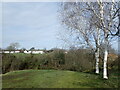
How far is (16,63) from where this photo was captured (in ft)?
56.5

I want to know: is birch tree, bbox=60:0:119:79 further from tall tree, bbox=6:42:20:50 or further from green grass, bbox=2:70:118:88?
tall tree, bbox=6:42:20:50

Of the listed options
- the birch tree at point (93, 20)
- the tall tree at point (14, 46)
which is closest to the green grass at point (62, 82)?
the birch tree at point (93, 20)

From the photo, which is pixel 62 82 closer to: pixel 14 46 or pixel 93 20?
pixel 93 20

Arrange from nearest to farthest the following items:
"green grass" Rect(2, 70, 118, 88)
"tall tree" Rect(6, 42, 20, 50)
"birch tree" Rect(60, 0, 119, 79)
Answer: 1. "green grass" Rect(2, 70, 118, 88)
2. "birch tree" Rect(60, 0, 119, 79)
3. "tall tree" Rect(6, 42, 20, 50)

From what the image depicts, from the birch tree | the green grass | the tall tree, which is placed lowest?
the green grass

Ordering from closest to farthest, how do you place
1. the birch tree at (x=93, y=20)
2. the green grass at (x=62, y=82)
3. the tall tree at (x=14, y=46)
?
the green grass at (x=62, y=82)
the birch tree at (x=93, y=20)
the tall tree at (x=14, y=46)

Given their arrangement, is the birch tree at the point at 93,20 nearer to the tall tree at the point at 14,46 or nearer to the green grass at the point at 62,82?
the green grass at the point at 62,82

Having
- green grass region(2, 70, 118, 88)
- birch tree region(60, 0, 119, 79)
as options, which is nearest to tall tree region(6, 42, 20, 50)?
birch tree region(60, 0, 119, 79)

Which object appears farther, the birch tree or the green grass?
the birch tree

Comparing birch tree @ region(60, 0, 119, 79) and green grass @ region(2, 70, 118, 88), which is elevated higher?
birch tree @ region(60, 0, 119, 79)

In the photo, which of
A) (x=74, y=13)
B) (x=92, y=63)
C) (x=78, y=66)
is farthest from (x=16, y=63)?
(x=74, y=13)

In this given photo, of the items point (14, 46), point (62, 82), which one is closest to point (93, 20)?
point (62, 82)

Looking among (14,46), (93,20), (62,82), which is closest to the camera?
(62,82)

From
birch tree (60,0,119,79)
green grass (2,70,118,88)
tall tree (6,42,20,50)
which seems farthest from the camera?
tall tree (6,42,20,50)
